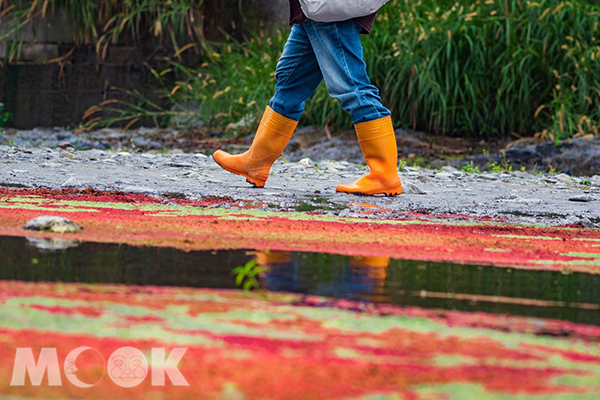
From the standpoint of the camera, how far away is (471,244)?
2.68 m

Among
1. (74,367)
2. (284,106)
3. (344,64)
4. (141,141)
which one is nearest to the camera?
(74,367)

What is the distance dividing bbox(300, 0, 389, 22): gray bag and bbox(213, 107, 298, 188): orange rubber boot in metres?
0.66

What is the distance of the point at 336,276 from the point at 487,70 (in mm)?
6374

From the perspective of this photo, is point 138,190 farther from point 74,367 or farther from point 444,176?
point 74,367

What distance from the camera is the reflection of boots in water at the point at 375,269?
188 centimetres

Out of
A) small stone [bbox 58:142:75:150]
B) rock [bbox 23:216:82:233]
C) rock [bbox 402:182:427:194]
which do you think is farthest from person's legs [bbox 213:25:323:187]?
small stone [bbox 58:142:75:150]

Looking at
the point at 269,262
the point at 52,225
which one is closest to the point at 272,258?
the point at 269,262

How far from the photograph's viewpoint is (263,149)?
4223 mm

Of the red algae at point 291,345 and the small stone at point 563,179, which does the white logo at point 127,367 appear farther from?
the small stone at point 563,179

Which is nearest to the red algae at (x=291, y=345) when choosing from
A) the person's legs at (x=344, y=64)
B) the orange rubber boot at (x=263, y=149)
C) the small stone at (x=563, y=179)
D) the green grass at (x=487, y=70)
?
the person's legs at (x=344, y=64)

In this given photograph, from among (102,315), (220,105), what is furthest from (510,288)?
(220,105)

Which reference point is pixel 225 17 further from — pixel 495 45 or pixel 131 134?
pixel 495 45

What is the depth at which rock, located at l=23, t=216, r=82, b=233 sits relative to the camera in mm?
2541

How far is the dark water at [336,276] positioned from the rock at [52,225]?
0.17 meters
